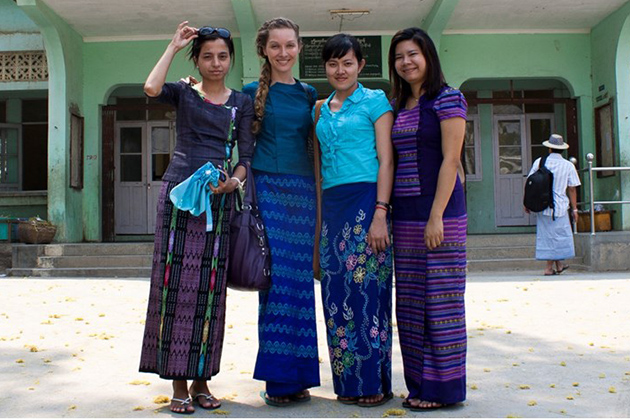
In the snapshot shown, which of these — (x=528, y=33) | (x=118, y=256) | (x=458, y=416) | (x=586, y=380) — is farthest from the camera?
(x=528, y=33)

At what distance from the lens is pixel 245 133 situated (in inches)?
119

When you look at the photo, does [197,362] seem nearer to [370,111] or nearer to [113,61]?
[370,111]

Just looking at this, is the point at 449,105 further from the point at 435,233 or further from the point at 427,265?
the point at 427,265

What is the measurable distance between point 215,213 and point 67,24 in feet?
28.6

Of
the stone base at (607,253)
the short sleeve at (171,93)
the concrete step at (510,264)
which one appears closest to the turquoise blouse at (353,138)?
the short sleeve at (171,93)

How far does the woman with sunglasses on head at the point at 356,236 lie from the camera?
2924 mm

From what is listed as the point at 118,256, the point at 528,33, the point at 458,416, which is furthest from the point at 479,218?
the point at 458,416

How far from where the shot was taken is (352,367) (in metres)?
2.93

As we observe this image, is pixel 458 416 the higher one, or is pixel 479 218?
pixel 479 218

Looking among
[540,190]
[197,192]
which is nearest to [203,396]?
[197,192]

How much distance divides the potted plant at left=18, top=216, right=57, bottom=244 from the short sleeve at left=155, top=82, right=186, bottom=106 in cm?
Answer: 742

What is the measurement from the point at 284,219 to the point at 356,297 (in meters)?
0.51

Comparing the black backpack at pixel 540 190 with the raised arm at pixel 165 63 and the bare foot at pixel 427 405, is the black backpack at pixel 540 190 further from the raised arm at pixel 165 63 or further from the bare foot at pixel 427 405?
the raised arm at pixel 165 63

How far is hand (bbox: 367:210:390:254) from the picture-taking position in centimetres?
290
